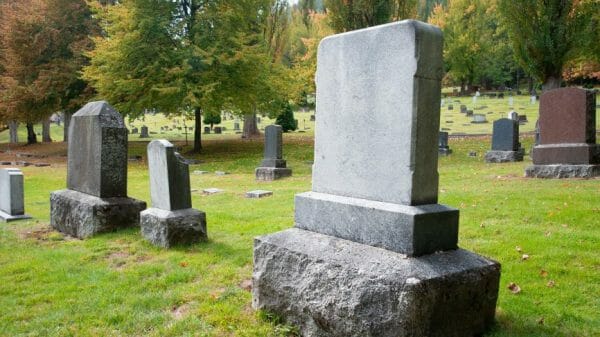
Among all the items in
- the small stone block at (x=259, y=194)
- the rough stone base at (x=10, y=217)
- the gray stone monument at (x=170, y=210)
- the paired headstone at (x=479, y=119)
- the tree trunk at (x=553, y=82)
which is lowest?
the rough stone base at (x=10, y=217)

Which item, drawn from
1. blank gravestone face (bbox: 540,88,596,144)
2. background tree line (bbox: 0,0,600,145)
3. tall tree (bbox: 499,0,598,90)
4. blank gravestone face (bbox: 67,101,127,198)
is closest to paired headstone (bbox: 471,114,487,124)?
background tree line (bbox: 0,0,600,145)

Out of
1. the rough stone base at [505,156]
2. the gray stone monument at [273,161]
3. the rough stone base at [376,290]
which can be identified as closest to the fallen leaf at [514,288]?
the rough stone base at [376,290]

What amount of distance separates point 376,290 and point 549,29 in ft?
66.1

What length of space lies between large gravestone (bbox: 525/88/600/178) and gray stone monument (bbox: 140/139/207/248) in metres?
8.40

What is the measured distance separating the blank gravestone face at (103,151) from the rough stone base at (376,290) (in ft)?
14.4

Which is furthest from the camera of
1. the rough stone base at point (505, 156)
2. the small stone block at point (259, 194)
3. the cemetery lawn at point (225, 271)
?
the rough stone base at point (505, 156)

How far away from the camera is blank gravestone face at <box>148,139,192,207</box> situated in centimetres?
644

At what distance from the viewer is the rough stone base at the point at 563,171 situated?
409 inches

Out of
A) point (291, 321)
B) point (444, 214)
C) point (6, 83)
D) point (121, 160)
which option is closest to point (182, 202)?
point (121, 160)

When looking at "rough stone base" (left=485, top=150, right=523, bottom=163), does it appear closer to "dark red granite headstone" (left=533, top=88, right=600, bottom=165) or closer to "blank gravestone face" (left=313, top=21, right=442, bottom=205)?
"dark red granite headstone" (left=533, top=88, right=600, bottom=165)

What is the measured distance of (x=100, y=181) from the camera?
7293mm

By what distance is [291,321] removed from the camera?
3.79m

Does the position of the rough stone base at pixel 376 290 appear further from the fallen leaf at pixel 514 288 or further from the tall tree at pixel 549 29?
the tall tree at pixel 549 29

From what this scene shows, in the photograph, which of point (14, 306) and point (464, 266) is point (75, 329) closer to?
point (14, 306)
